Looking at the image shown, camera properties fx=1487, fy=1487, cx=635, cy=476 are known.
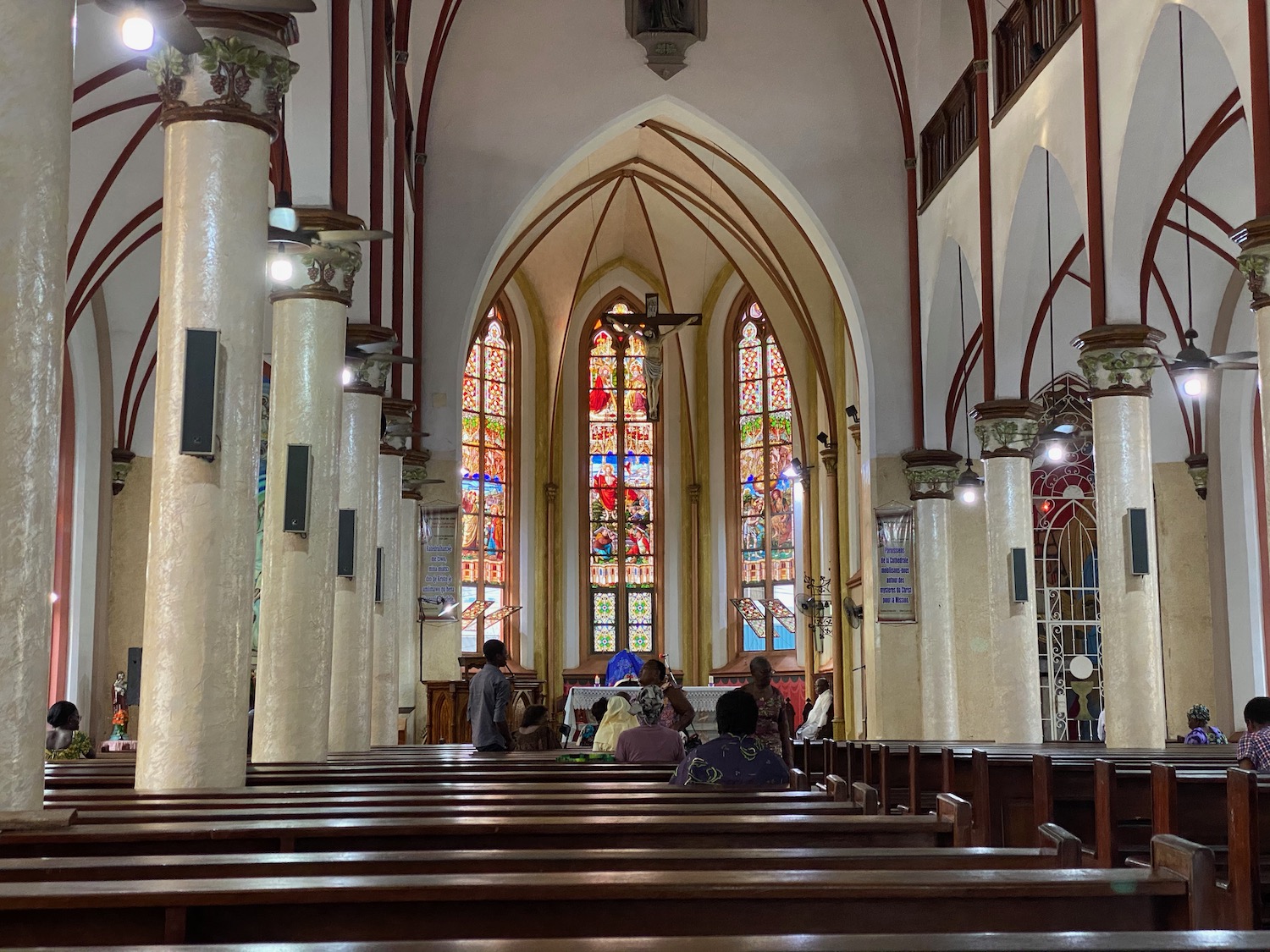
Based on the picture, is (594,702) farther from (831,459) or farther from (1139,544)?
(1139,544)

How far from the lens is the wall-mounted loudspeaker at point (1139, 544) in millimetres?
11688

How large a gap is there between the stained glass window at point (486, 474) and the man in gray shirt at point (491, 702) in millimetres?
13687

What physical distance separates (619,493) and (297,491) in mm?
17588

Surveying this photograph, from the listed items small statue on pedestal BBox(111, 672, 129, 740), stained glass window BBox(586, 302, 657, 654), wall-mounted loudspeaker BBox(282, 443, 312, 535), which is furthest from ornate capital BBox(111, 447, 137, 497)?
wall-mounted loudspeaker BBox(282, 443, 312, 535)

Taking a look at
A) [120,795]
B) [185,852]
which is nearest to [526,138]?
[120,795]

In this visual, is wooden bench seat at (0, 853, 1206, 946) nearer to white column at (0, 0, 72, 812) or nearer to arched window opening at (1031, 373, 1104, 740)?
white column at (0, 0, 72, 812)

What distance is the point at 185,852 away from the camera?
12.5ft

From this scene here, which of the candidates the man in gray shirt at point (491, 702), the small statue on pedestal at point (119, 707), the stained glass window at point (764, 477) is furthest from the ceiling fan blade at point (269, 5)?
the stained glass window at point (764, 477)

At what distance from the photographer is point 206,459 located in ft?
22.5

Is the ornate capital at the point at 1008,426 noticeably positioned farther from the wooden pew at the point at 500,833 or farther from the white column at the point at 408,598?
the wooden pew at the point at 500,833

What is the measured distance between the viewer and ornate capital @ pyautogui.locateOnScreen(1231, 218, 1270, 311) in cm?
877

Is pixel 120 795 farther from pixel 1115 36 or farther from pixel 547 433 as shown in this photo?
pixel 547 433

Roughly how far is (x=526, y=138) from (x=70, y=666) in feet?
27.6

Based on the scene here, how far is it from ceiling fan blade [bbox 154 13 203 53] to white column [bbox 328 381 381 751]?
5816 mm
